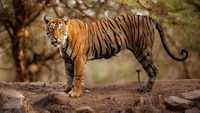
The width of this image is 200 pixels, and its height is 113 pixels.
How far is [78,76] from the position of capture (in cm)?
876

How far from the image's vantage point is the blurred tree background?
536 inches

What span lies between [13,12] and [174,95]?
891 centimetres

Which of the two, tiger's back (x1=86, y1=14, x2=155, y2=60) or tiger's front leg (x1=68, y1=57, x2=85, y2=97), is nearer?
tiger's front leg (x1=68, y1=57, x2=85, y2=97)

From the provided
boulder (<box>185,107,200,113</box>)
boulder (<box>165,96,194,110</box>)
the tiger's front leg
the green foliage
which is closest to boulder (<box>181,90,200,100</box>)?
boulder (<box>165,96,194,110</box>)

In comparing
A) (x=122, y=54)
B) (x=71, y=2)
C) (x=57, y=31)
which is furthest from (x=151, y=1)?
(x=57, y=31)

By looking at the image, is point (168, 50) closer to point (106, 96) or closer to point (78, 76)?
point (106, 96)

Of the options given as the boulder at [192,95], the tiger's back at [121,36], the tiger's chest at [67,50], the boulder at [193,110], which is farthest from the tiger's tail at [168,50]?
the tiger's chest at [67,50]

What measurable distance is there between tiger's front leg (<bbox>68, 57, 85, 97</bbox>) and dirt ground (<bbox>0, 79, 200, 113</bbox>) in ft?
0.36

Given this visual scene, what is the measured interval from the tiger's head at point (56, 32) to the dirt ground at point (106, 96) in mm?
920

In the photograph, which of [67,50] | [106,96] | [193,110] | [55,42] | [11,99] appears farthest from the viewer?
[106,96]

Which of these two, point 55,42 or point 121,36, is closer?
point 55,42

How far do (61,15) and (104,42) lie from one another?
7.12 meters

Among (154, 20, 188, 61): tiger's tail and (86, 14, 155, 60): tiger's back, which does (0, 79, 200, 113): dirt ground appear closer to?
(154, 20, 188, 61): tiger's tail

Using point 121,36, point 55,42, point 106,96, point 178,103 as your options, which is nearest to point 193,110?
point 178,103
